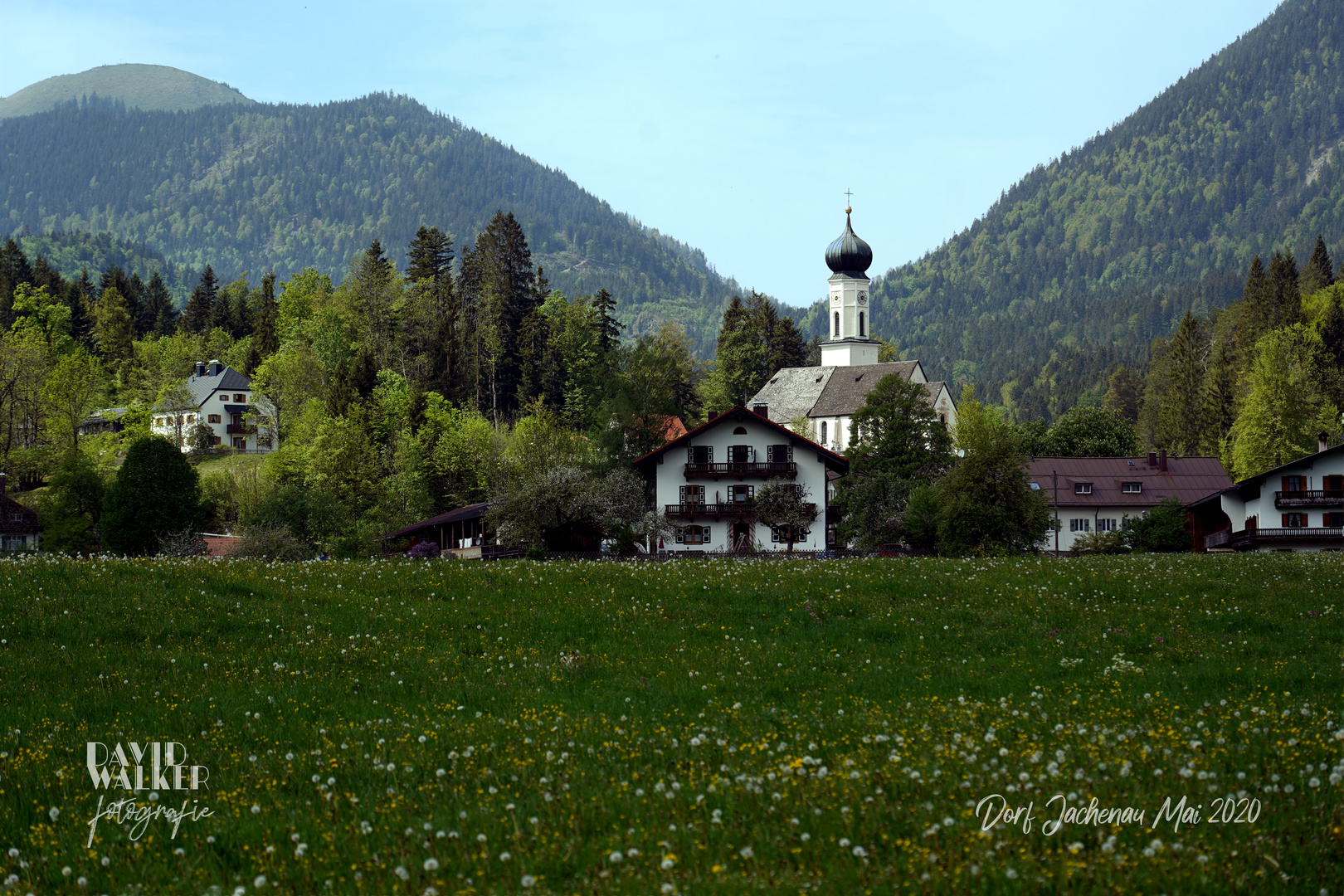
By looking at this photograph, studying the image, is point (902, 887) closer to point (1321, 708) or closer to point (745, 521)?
point (1321, 708)

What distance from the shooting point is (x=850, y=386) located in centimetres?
11862

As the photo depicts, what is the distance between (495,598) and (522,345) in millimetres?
93478

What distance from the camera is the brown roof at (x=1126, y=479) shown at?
289 feet

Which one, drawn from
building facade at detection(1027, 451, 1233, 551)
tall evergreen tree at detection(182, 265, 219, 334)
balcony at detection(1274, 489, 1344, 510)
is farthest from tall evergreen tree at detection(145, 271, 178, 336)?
balcony at detection(1274, 489, 1344, 510)

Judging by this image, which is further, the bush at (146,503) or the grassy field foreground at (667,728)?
the bush at (146,503)

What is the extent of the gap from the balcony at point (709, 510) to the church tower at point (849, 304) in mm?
62471

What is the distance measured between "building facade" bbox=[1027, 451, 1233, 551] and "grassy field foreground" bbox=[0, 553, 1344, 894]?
66.3 m

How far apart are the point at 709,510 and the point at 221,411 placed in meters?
82.2

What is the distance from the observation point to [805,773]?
1041cm

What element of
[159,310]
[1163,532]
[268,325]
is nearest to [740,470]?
[1163,532]

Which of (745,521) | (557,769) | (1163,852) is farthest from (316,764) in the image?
(745,521)

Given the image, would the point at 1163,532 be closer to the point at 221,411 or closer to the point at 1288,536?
the point at 1288,536

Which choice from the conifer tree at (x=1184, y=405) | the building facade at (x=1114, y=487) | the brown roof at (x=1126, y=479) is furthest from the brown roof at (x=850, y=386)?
the conifer tree at (x=1184, y=405)

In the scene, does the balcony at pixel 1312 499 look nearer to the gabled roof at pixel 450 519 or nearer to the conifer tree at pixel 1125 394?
the gabled roof at pixel 450 519
